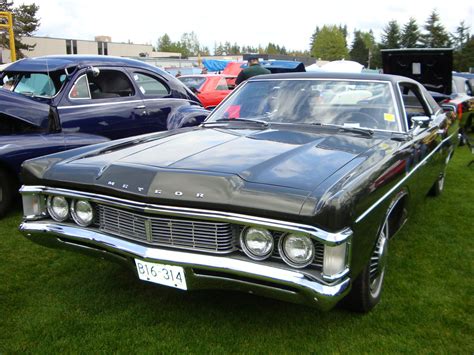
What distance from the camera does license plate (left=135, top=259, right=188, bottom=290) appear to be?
2.44m

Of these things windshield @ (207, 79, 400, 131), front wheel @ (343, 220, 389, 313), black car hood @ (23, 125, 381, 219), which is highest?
windshield @ (207, 79, 400, 131)

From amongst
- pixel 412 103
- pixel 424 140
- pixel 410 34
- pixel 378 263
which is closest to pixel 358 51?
pixel 410 34

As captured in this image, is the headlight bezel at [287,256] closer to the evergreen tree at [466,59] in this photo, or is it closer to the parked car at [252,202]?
the parked car at [252,202]

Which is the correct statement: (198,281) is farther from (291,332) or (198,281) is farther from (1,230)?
(1,230)

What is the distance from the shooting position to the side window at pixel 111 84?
20.0 feet

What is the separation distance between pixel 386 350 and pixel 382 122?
66.9 inches

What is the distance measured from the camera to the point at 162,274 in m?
2.49

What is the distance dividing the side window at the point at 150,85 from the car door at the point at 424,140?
3.38 meters

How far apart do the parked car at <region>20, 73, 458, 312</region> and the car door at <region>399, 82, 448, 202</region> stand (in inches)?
1.6

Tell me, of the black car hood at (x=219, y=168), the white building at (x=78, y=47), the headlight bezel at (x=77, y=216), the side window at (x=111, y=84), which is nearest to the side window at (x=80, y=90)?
the side window at (x=111, y=84)

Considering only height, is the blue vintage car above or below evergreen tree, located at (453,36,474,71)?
below

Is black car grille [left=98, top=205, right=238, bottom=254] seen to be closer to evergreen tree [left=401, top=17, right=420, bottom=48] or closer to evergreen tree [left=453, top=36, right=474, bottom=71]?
evergreen tree [left=453, top=36, right=474, bottom=71]

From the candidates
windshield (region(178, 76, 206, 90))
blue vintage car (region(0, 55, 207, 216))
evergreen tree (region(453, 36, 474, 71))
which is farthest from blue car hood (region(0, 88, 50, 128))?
evergreen tree (region(453, 36, 474, 71))

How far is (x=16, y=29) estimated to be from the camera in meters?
42.2
